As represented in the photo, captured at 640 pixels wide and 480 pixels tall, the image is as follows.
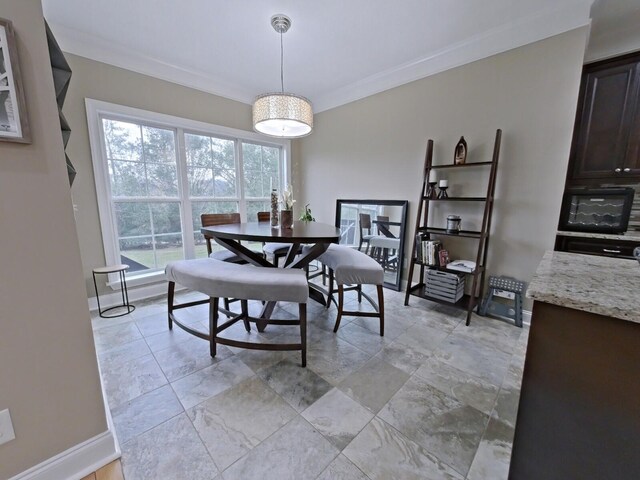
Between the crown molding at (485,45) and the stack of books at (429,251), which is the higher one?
the crown molding at (485,45)

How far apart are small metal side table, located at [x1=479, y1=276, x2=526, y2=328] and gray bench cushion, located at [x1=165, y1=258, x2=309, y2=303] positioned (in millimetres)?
1900

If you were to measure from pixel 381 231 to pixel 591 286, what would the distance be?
8.14ft

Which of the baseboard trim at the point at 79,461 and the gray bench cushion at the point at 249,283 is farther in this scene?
the gray bench cushion at the point at 249,283

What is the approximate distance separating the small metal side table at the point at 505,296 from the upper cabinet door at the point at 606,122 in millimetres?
1100

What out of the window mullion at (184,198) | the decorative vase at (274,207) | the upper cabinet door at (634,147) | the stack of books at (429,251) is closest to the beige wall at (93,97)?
the window mullion at (184,198)

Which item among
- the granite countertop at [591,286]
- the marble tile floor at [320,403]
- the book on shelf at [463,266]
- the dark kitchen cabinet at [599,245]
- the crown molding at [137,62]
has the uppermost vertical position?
the crown molding at [137,62]

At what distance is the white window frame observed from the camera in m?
2.40

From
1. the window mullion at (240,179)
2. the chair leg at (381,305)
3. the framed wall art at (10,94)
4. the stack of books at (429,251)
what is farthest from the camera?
the window mullion at (240,179)

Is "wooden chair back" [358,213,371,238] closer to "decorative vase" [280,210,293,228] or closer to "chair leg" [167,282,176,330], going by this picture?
"decorative vase" [280,210,293,228]

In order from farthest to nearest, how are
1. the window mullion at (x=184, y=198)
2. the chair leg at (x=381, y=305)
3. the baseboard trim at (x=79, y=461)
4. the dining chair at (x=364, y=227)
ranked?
the dining chair at (x=364, y=227), the window mullion at (x=184, y=198), the chair leg at (x=381, y=305), the baseboard trim at (x=79, y=461)

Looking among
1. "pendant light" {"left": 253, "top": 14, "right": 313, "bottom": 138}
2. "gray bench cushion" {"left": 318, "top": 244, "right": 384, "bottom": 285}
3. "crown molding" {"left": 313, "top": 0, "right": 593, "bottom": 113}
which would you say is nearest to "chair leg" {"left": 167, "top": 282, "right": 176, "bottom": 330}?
"gray bench cushion" {"left": 318, "top": 244, "right": 384, "bottom": 285}

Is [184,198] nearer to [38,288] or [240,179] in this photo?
[240,179]

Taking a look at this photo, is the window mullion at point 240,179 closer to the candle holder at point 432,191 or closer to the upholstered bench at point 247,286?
the upholstered bench at point 247,286

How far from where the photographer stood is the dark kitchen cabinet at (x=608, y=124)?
1.93 meters
